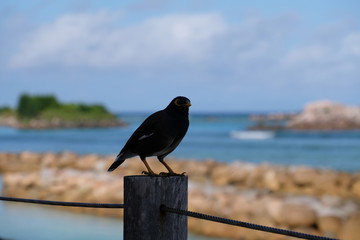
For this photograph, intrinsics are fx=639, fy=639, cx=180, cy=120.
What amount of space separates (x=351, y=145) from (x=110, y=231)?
2789 cm

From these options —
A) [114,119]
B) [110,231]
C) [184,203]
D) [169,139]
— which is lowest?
[110,231]

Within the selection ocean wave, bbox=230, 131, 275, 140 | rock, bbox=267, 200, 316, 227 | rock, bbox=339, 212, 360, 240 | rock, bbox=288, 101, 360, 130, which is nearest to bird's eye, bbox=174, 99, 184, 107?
rock, bbox=339, 212, 360, 240

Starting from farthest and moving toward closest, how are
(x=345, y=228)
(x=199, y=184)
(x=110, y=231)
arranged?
(x=199, y=184) → (x=110, y=231) → (x=345, y=228)

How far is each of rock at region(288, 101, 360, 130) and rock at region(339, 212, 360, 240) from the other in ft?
141

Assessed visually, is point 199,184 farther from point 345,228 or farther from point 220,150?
point 220,150

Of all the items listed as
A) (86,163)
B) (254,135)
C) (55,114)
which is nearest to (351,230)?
(86,163)

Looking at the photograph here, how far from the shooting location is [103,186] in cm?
1238

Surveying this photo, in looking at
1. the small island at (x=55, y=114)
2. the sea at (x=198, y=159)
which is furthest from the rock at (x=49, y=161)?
the small island at (x=55, y=114)

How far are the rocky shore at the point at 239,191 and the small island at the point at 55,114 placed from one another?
146 ft

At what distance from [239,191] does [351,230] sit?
6.11 meters

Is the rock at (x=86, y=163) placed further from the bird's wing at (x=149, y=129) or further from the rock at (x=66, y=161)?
the bird's wing at (x=149, y=129)

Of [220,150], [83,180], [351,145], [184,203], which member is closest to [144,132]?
[184,203]

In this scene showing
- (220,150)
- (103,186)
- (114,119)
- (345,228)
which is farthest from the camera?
(114,119)

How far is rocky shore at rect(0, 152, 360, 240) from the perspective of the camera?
28.7 feet
